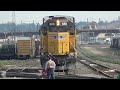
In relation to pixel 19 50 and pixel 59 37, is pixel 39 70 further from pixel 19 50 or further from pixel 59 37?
pixel 19 50

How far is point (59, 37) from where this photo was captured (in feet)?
66.4

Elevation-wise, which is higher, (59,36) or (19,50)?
(59,36)

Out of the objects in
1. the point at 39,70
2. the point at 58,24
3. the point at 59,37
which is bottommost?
the point at 39,70

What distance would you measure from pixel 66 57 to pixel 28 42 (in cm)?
1782

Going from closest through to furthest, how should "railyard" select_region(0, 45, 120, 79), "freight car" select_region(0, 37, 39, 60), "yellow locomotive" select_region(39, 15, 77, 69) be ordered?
1. "railyard" select_region(0, 45, 120, 79)
2. "yellow locomotive" select_region(39, 15, 77, 69)
3. "freight car" select_region(0, 37, 39, 60)

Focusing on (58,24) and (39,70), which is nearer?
(58,24)

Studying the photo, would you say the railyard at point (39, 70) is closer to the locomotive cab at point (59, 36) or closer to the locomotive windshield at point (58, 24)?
the locomotive cab at point (59, 36)

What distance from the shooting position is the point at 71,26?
66.6 feet

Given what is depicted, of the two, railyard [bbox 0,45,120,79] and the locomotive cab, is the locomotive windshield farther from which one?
railyard [bbox 0,45,120,79]

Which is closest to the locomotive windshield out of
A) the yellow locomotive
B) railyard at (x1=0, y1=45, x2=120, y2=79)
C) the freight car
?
the yellow locomotive

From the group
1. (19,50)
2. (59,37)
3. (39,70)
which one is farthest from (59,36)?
(19,50)

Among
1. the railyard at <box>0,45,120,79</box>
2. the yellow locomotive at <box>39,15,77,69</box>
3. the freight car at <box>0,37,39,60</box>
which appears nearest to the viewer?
the railyard at <box>0,45,120,79</box>

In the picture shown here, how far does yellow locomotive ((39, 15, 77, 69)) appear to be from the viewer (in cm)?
2019
